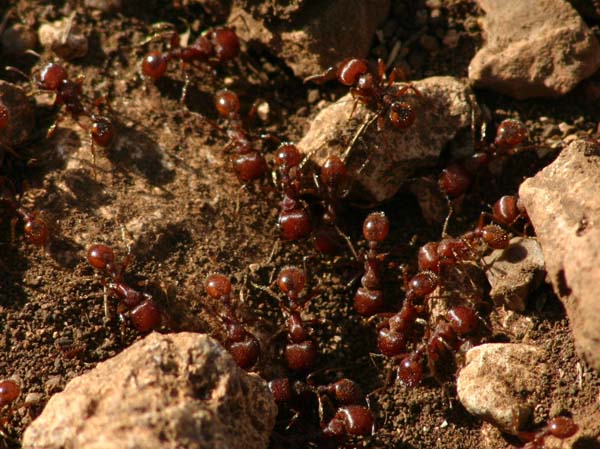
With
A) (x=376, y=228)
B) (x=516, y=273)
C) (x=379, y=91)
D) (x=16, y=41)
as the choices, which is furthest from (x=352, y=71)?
(x=16, y=41)

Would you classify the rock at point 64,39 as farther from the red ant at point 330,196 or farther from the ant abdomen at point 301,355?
the ant abdomen at point 301,355

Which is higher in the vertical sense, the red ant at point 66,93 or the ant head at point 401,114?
the ant head at point 401,114

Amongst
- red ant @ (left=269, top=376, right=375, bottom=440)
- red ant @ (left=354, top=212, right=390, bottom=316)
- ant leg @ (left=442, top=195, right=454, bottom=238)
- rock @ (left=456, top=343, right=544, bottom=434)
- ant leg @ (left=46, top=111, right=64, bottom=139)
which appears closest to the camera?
rock @ (left=456, top=343, right=544, bottom=434)

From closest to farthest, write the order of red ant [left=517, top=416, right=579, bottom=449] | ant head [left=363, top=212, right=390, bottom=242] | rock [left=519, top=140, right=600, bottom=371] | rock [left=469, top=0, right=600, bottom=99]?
1. rock [left=519, top=140, right=600, bottom=371]
2. red ant [left=517, top=416, right=579, bottom=449]
3. ant head [left=363, top=212, right=390, bottom=242]
4. rock [left=469, top=0, right=600, bottom=99]

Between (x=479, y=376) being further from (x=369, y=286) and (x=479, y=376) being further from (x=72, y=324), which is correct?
(x=72, y=324)

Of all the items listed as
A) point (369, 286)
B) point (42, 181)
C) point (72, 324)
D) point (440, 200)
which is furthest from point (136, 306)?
point (440, 200)

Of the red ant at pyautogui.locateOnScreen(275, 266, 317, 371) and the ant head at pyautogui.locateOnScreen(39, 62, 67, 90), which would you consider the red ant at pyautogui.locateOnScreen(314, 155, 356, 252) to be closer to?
the red ant at pyautogui.locateOnScreen(275, 266, 317, 371)

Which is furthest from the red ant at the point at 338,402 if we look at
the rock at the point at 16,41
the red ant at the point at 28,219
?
the rock at the point at 16,41

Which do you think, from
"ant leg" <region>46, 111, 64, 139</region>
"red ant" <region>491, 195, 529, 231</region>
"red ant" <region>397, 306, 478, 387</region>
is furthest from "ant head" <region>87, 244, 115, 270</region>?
"red ant" <region>491, 195, 529, 231</region>

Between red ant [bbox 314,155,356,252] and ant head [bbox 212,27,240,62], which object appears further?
ant head [bbox 212,27,240,62]
